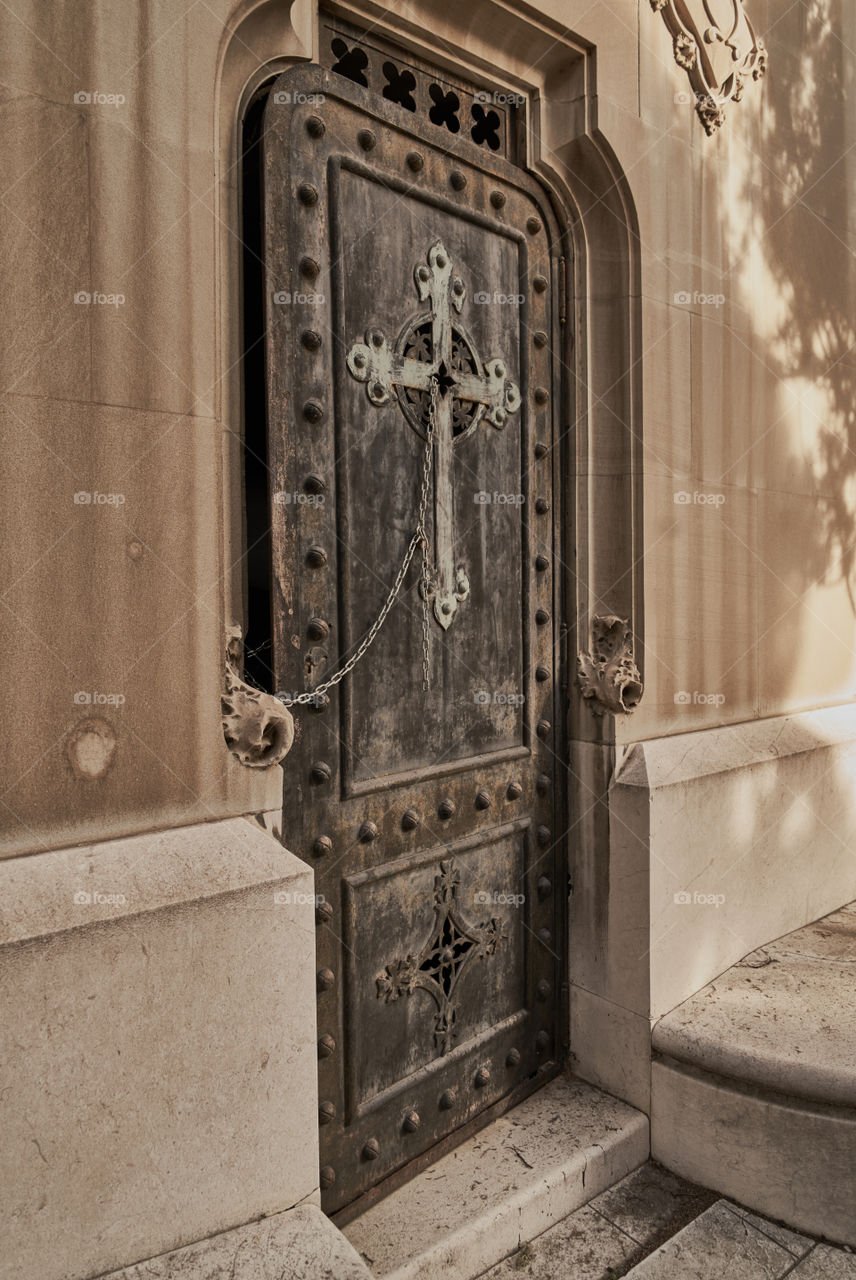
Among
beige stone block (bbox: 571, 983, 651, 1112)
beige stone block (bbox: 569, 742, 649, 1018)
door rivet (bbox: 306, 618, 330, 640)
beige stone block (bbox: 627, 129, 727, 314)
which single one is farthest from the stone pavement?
beige stone block (bbox: 627, 129, 727, 314)

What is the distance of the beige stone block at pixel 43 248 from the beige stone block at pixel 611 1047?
254 centimetres

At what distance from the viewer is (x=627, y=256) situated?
331cm

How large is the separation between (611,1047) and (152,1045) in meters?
1.89

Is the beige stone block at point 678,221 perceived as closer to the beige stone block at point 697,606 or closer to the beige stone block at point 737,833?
the beige stone block at point 697,606

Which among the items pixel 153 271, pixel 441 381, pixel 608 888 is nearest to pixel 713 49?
pixel 441 381

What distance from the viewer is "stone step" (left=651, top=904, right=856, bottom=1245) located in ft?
9.16

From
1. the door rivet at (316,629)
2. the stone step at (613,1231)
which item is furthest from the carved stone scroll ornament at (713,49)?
the stone step at (613,1231)

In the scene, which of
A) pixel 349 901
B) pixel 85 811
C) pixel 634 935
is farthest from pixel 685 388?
pixel 85 811

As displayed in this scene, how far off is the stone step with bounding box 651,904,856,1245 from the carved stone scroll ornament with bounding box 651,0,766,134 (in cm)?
321

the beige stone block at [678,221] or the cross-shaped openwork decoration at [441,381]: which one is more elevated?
the beige stone block at [678,221]

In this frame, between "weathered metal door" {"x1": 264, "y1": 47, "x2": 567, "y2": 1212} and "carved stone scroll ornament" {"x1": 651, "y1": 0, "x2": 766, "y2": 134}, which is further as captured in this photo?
"carved stone scroll ornament" {"x1": 651, "y1": 0, "x2": 766, "y2": 134}

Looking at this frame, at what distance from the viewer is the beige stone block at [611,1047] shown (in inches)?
124

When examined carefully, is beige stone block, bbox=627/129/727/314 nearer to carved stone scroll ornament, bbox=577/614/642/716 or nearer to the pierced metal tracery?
the pierced metal tracery

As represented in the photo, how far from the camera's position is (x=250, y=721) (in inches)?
86.8
